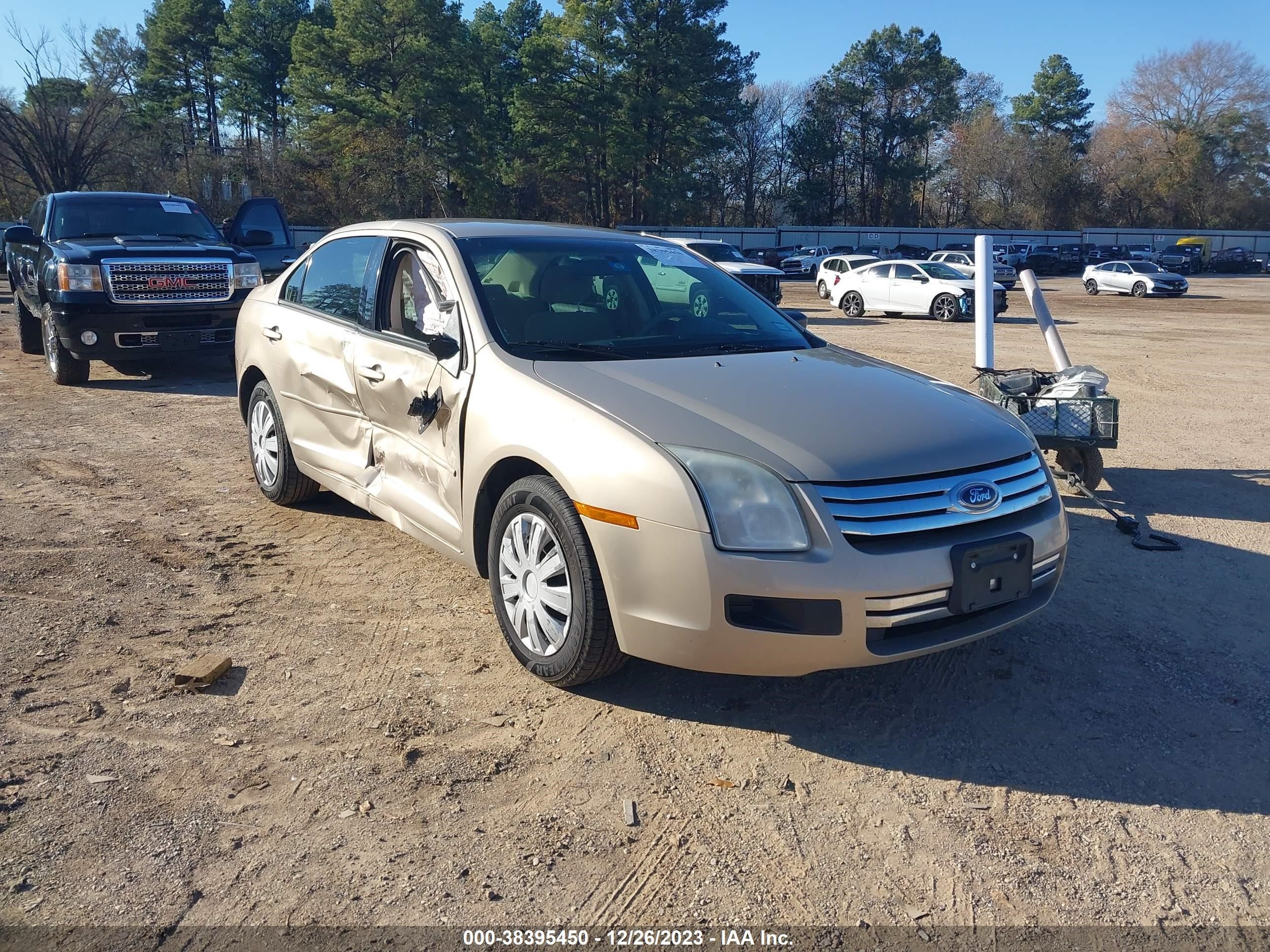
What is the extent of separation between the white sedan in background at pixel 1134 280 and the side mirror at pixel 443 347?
124ft

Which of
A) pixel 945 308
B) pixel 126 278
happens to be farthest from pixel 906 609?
pixel 945 308

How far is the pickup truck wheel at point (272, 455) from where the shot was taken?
571 centimetres

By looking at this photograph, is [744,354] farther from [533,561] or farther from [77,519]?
[77,519]

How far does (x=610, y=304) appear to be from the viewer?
4500 millimetres

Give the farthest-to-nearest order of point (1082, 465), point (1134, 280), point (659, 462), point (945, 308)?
point (1134, 280)
point (945, 308)
point (1082, 465)
point (659, 462)

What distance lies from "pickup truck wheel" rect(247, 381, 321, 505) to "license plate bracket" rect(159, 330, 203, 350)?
479cm

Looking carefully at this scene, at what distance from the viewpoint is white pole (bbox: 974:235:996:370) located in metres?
7.33

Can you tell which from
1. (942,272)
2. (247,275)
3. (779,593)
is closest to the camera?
(779,593)

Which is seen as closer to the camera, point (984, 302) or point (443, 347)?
point (443, 347)

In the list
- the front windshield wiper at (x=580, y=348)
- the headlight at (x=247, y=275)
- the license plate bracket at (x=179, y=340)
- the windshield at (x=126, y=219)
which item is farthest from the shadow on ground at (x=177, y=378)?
the front windshield wiper at (x=580, y=348)

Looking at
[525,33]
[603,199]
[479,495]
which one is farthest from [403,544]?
[525,33]

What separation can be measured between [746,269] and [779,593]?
19149 millimetres

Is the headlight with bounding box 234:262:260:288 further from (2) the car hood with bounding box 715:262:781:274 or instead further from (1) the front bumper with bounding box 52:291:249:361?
(2) the car hood with bounding box 715:262:781:274

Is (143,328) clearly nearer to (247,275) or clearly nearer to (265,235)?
(247,275)
